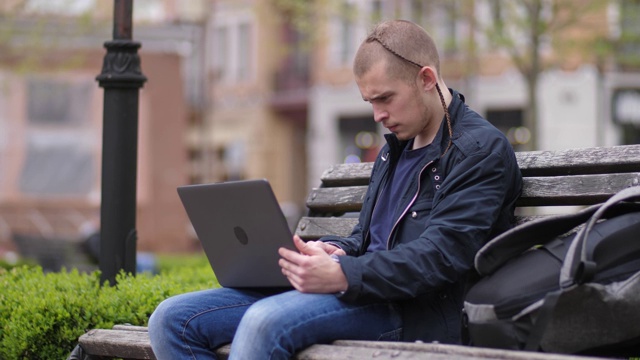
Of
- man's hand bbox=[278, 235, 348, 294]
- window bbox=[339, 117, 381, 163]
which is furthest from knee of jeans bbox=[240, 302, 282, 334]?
window bbox=[339, 117, 381, 163]

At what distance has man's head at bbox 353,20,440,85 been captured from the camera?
391 cm

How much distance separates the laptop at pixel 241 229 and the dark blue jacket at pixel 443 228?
0.25 metres

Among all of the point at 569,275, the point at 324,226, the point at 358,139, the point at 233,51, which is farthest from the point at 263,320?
the point at 233,51

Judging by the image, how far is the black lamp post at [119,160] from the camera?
5.68m

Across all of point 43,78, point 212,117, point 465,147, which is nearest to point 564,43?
point 43,78

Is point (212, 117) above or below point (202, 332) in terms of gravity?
above

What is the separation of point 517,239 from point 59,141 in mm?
19219

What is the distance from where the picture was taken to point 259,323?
11.7 ft

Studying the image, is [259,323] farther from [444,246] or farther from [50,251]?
[50,251]

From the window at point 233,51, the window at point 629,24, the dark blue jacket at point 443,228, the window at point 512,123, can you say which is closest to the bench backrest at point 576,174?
the dark blue jacket at point 443,228

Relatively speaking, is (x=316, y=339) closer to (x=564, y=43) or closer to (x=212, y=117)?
(x=564, y=43)

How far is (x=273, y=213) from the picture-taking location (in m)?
3.62

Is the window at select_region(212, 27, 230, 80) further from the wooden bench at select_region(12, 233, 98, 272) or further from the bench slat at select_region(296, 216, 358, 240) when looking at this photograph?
the bench slat at select_region(296, 216, 358, 240)

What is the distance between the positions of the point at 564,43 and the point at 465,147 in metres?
16.7
